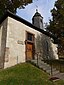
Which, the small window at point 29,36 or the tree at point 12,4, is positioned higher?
the tree at point 12,4

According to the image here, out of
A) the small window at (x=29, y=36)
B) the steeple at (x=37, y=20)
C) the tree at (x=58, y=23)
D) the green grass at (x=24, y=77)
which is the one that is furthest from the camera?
the steeple at (x=37, y=20)

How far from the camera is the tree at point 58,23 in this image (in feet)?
73.9

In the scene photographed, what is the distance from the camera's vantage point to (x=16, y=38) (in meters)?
19.2

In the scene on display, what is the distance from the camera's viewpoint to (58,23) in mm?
22984

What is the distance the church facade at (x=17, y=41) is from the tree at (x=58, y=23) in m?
2.10

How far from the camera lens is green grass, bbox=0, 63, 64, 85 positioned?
11.9 meters

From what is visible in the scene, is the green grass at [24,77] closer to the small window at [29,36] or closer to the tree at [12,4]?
the small window at [29,36]

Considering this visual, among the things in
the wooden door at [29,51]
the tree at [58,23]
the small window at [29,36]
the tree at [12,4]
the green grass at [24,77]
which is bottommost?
the green grass at [24,77]

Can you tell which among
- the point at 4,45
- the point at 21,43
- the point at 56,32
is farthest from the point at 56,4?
the point at 4,45

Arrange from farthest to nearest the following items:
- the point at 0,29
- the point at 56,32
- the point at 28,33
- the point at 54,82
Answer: the point at 56,32
the point at 28,33
the point at 0,29
the point at 54,82

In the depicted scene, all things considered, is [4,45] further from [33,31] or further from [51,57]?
[51,57]

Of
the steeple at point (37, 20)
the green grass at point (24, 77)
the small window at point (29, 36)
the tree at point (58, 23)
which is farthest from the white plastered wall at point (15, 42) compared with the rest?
the steeple at point (37, 20)

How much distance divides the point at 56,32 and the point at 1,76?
11934mm

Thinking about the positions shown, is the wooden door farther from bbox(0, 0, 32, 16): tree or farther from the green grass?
bbox(0, 0, 32, 16): tree
